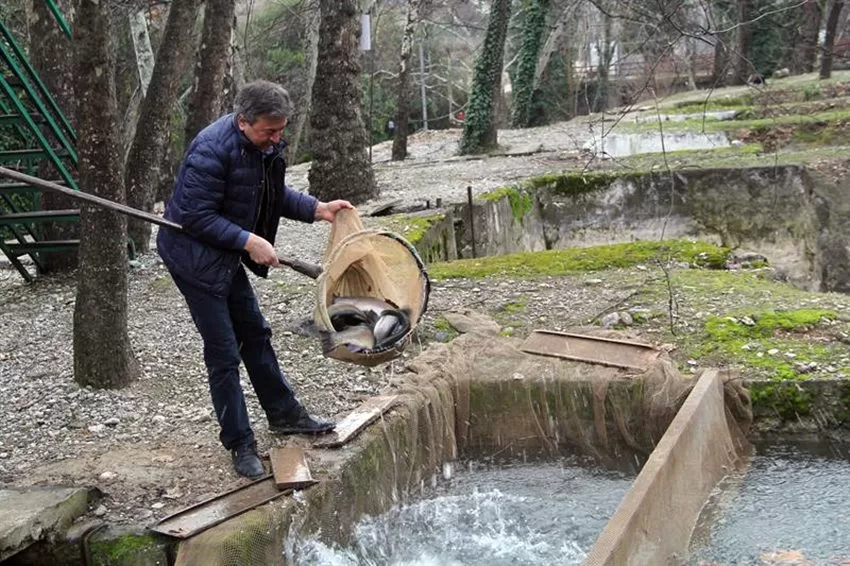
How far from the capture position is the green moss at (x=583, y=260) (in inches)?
343

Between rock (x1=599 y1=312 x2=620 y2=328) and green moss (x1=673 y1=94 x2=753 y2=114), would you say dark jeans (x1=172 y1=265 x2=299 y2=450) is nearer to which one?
rock (x1=599 y1=312 x2=620 y2=328)

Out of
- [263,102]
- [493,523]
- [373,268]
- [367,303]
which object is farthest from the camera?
[493,523]

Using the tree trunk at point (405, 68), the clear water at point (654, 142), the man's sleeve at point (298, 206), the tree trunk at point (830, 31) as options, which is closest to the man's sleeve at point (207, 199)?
the man's sleeve at point (298, 206)

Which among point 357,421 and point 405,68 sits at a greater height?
point 405,68

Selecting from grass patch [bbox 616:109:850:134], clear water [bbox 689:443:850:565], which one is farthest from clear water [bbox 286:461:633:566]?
grass patch [bbox 616:109:850:134]

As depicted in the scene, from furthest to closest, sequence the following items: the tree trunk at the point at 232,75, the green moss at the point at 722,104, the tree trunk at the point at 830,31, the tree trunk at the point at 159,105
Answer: the green moss at the point at 722,104 < the tree trunk at the point at 830,31 < the tree trunk at the point at 232,75 < the tree trunk at the point at 159,105

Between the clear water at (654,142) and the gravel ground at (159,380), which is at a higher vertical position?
the clear water at (654,142)

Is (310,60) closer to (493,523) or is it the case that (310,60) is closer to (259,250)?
(493,523)

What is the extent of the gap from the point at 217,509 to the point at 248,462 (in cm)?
43

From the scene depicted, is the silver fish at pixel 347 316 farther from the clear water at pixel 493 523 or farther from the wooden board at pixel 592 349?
the wooden board at pixel 592 349

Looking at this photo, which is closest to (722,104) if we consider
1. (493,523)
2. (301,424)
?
(493,523)

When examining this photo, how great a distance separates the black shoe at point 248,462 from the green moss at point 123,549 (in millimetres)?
673

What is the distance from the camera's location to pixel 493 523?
5344mm

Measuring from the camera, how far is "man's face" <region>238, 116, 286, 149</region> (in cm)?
425
